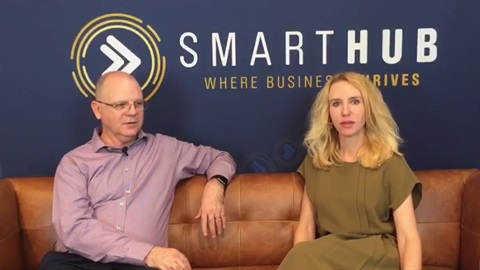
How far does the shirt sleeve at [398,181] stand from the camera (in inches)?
81.7

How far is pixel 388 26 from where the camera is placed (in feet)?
8.53

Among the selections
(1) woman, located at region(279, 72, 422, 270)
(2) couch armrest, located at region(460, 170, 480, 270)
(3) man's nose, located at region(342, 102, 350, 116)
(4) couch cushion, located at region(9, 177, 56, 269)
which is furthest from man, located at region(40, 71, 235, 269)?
(2) couch armrest, located at region(460, 170, 480, 270)

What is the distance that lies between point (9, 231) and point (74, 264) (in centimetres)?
36

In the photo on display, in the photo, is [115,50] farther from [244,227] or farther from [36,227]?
[244,227]

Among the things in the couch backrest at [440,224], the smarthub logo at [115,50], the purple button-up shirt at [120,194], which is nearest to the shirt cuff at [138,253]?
the purple button-up shirt at [120,194]

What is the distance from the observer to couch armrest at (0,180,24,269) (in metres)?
2.25

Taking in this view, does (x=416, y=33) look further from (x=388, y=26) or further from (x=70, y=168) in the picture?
(x=70, y=168)

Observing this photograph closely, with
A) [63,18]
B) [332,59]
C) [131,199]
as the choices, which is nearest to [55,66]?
[63,18]

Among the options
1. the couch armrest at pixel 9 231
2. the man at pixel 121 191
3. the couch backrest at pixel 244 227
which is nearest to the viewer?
the man at pixel 121 191

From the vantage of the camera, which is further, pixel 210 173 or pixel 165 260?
pixel 210 173

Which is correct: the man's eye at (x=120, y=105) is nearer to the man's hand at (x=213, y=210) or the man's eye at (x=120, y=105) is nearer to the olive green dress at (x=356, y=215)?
the man's hand at (x=213, y=210)

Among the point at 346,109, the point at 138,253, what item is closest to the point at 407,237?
the point at 346,109

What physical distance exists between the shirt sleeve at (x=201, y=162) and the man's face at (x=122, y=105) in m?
0.24

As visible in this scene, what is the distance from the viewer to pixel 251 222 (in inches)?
93.6
